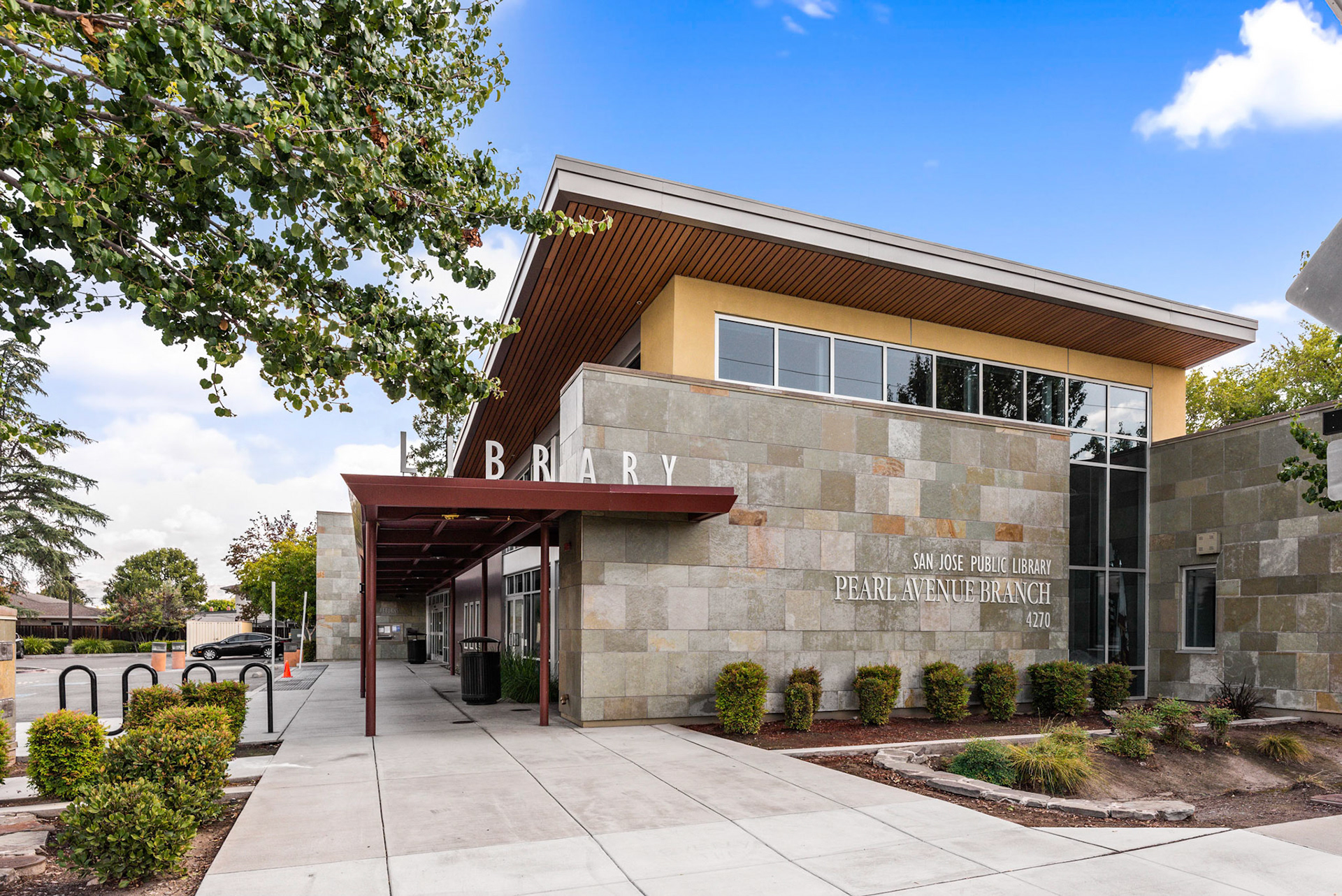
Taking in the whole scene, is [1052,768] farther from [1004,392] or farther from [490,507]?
[1004,392]

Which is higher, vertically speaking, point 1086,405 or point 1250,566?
point 1086,405

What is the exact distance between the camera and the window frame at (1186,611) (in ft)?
56.4

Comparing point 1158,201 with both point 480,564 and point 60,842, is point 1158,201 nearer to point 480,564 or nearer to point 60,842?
point 480,564

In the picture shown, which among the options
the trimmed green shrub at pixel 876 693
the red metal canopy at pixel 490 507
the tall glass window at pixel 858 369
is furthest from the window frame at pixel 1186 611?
the red metal canopy at pixel 490 507

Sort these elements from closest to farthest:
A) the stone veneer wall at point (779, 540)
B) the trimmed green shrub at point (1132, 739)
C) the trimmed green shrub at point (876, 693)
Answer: the trimmed green shrub at point (1132, 739) → the stone veneer wall at point (779, 540) → the trimmed green shrub at point (876, 693)

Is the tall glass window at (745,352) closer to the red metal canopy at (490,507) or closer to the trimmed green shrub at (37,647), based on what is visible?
the red metal canopy at (490,507)

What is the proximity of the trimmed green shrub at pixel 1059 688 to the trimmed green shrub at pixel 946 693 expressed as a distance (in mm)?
1863

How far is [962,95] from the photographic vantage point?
61.3 feet

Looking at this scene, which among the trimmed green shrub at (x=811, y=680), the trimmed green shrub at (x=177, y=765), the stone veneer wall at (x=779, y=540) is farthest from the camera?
the trimmed green shrub at (x=811, y=680)

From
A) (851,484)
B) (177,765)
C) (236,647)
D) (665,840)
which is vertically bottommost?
(236,647)

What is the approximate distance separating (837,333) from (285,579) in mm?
36516

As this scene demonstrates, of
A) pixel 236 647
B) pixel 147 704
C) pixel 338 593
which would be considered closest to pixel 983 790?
pixel 147 704

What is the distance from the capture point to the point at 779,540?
46.2ft

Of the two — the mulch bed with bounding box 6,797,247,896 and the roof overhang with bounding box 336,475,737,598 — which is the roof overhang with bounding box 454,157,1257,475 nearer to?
the roof overhang with bounding box 336,475,737,598
